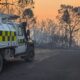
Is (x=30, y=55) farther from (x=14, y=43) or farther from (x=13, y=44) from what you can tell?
(x=13, y=44)

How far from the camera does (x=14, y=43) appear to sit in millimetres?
18188

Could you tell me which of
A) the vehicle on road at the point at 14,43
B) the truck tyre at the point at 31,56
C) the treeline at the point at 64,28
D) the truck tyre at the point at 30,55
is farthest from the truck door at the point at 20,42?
the treeline at the point at 64,28

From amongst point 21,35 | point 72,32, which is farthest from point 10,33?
point 72,32

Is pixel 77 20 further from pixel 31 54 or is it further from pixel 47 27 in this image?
pixel 31 54

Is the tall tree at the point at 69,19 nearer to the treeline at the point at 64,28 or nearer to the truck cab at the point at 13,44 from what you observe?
the treeline at the point at 64,28

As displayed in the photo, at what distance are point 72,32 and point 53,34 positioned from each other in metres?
8.77

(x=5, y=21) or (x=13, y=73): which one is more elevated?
(x=5, y=21)

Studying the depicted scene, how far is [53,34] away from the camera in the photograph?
→ 9175 cm

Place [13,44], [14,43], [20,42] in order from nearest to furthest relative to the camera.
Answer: [13,44] < [14,43] < [20,42]

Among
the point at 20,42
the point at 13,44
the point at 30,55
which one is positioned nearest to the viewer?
the point at 13,44

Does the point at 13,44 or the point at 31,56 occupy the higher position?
the point at 13,44

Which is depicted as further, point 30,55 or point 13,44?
point 30,55

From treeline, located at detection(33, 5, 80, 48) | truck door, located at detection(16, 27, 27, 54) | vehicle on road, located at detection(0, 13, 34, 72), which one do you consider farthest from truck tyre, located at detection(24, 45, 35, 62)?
treeline, located at detection(33, 5, 80, 48)

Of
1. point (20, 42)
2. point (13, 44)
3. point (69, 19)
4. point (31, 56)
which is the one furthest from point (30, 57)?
point (69, 19)
